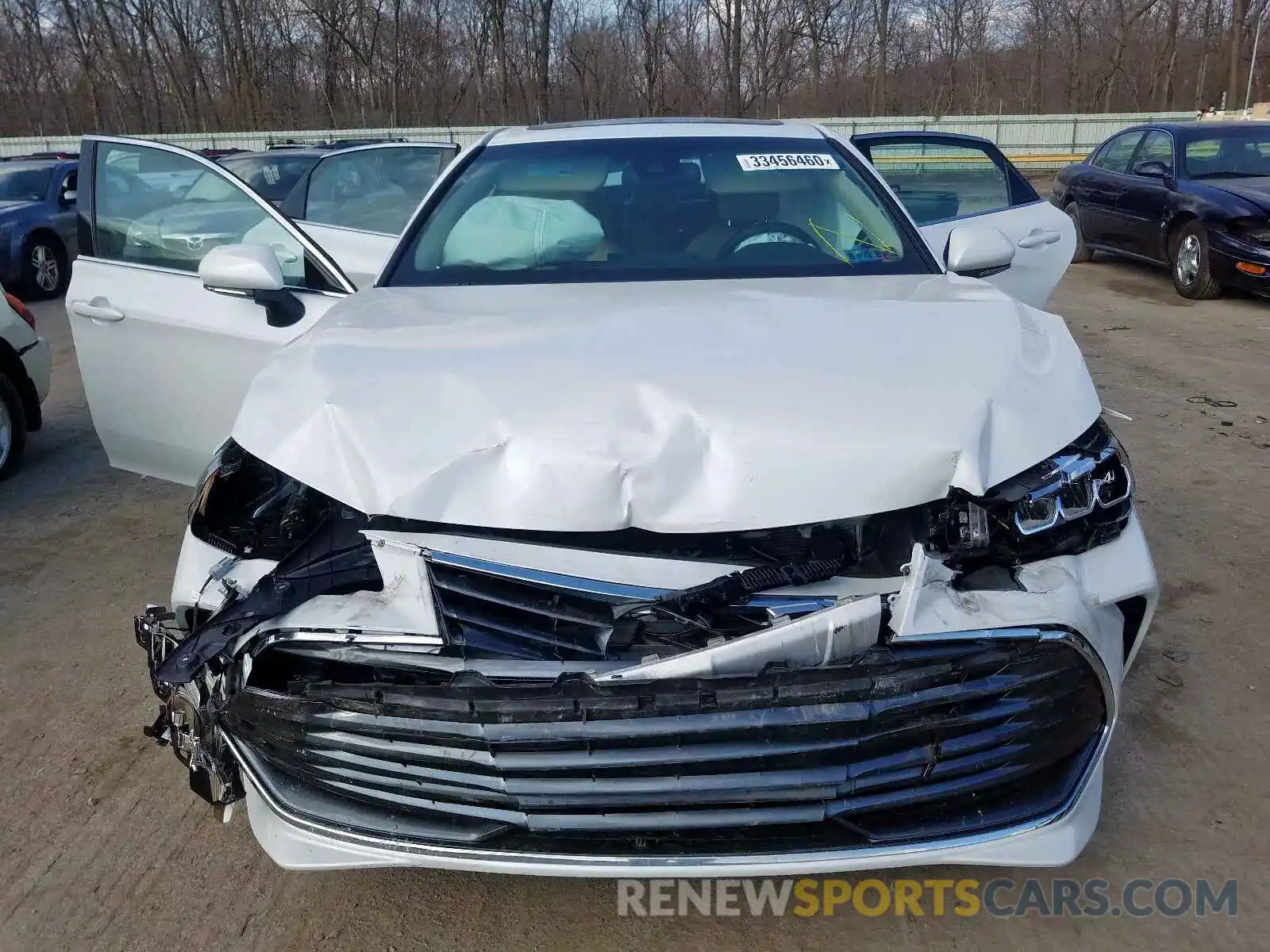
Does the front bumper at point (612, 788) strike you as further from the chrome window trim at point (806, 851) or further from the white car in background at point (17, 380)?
the white car in background at point (17, 380)

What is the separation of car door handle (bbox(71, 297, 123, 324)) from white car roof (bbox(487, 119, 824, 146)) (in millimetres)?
1485

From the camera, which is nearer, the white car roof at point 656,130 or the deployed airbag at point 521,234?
the deployed airbag at point 521,234

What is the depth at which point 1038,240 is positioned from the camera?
4.48 meters

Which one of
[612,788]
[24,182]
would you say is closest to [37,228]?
[24,182]

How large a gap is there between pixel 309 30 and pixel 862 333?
1511 inches

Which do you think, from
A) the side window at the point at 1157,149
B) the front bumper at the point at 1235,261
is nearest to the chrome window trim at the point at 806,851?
the front bumper at the point at 1235,261

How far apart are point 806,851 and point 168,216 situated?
3.47 metres

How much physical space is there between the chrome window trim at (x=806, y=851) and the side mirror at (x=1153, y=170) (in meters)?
8.78

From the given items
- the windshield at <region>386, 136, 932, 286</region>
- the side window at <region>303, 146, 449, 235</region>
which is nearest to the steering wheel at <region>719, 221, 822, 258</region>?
the windshield at <region>386, 136, 932, 286</region>

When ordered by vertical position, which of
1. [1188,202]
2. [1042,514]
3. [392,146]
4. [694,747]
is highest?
[392,146]

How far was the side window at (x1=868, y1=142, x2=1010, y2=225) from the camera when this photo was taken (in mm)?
5781

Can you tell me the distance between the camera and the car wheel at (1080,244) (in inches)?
420

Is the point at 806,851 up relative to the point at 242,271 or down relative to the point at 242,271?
down

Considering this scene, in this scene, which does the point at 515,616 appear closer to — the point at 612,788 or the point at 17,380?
the point at 612,788
